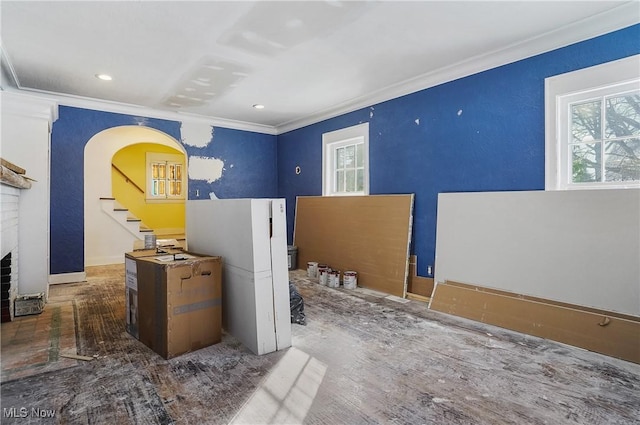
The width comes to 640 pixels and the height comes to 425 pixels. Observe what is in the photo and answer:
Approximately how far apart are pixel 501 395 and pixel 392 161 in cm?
300

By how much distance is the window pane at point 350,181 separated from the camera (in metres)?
5.15

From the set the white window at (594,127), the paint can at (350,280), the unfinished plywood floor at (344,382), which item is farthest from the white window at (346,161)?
the unfinished plywood floor at (344,382)

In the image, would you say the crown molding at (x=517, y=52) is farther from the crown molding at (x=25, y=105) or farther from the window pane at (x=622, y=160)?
the crown molding at (x=25, y=105)

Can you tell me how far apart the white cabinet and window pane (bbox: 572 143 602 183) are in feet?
8.34

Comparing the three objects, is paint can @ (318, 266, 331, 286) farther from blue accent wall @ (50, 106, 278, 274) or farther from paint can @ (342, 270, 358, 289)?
blue accent wall @ (50, 106, 278, 274)

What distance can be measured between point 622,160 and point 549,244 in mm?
852

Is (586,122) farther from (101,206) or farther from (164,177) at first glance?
(164,177)

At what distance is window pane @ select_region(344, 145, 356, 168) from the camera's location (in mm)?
5168

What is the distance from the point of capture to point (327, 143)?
5.47m

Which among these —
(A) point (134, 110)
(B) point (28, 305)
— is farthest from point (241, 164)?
(B) point (28, 305)

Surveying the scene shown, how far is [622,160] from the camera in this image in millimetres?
2725

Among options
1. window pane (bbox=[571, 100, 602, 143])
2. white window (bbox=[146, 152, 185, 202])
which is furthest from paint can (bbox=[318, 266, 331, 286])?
white window (bbox=[146, 152, 185, 202])

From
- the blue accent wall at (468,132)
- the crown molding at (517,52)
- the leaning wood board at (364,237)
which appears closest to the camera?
the crown molding at (517,52)

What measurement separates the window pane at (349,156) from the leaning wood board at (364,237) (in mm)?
580
